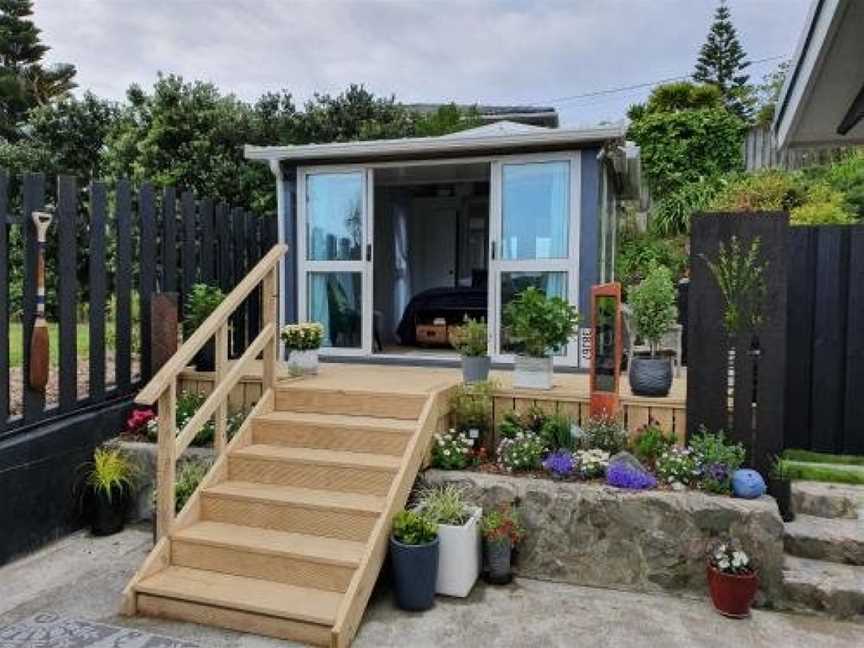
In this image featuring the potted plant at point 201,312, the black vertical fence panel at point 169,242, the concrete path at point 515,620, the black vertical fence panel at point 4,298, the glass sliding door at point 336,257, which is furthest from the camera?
the glass sliding door at point 336,257

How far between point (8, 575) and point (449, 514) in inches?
101

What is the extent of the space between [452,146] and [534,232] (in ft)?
3.54

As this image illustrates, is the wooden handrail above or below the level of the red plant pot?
above

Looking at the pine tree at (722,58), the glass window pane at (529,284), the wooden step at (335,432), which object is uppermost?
the pine tree at (722,58)

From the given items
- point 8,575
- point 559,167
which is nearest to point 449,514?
point 8,575

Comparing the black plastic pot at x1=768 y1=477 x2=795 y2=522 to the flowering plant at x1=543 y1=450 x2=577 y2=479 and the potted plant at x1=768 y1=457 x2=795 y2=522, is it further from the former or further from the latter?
the flowering plant at x1=543 y1=450 x2=577 y2=479

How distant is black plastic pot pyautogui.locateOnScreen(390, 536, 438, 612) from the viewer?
3406 mm

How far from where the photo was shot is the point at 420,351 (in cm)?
721

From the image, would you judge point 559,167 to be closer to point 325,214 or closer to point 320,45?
point 325,214

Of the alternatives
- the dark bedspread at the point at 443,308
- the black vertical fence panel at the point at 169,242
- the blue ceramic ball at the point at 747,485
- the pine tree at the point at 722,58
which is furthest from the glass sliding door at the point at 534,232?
the pine tree at the point at 722,58

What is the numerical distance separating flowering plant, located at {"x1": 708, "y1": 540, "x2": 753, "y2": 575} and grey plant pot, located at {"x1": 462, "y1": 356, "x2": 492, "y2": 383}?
193 centimetres

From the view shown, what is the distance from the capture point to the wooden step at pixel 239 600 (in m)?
3.17

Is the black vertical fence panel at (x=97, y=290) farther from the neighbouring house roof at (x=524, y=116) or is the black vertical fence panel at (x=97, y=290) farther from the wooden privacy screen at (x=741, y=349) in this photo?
the neighbouring house roof at (x=524, y=116)

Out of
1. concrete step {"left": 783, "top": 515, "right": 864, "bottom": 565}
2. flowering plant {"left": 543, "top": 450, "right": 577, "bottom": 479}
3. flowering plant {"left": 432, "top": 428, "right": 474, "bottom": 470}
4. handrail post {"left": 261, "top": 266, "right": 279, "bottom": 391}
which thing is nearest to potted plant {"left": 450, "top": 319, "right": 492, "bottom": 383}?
flowering plant {"left": 432, "top": 428, "right": 474, "bottom": 470}
